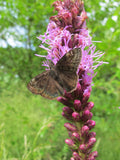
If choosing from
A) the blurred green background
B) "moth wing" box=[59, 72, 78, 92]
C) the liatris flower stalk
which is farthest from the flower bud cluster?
the blurred green background

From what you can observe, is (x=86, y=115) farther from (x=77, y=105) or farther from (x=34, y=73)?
(x=34, y=73)

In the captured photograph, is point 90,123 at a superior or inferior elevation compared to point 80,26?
inferior

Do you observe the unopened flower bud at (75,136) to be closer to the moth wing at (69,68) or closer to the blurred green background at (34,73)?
the moth wing at (69,68)

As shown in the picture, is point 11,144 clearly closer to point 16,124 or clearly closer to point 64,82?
point 16,124

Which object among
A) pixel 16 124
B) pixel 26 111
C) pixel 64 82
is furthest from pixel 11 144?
pixel 64 82

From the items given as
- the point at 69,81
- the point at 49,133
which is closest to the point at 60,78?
the point at 69,81

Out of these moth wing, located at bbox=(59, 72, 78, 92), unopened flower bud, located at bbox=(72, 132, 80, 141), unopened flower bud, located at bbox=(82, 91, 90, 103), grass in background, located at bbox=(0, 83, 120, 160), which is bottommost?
grass in background, located at bbox=(0, 83, 120, 160)

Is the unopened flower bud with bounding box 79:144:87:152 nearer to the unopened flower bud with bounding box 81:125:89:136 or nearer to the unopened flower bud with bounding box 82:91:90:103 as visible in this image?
the unopened flower bud with bounding box 81:125:89:136

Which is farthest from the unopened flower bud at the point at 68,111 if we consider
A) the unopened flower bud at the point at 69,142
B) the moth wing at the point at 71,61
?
the moth wing at the point at 71,61
